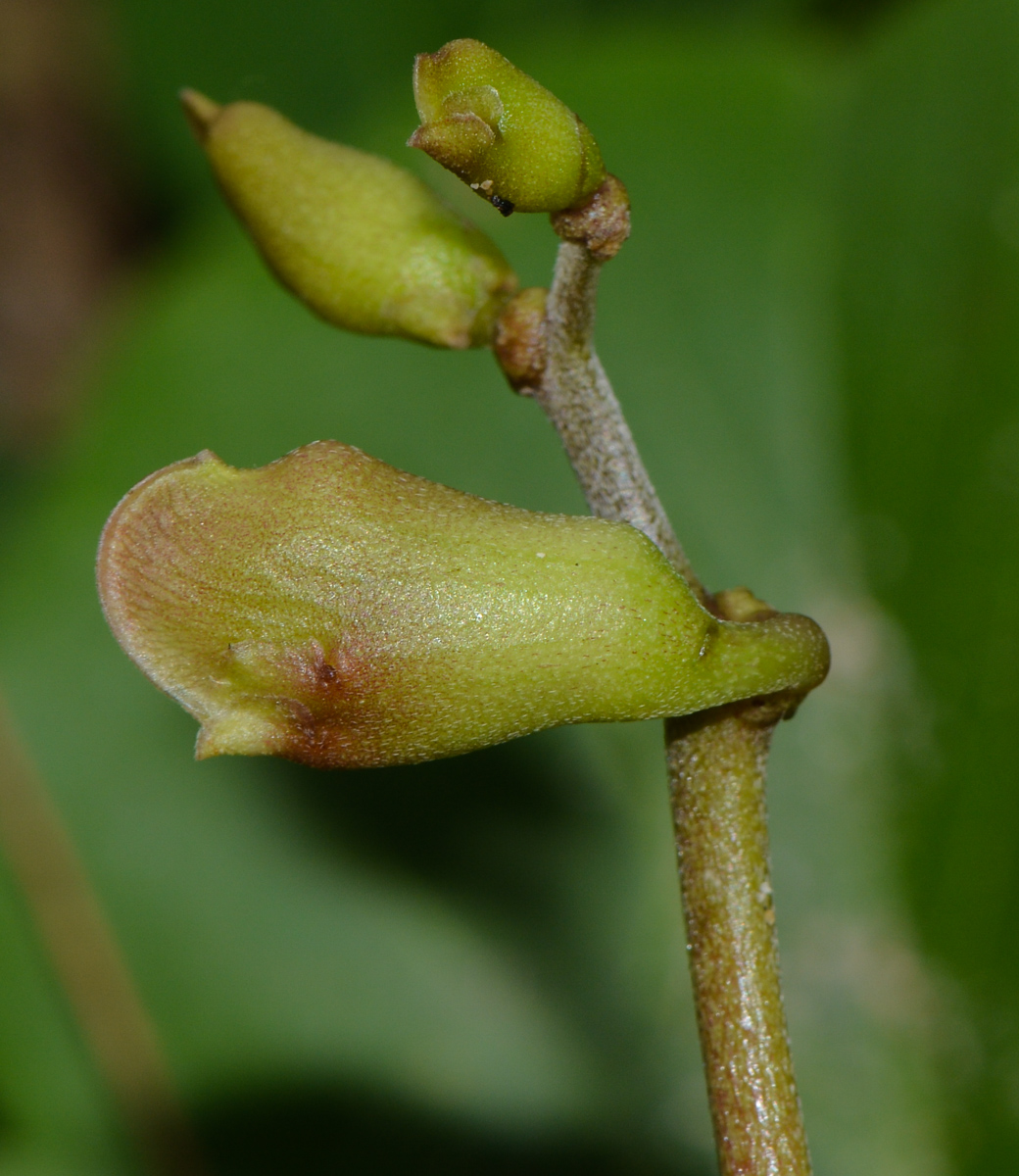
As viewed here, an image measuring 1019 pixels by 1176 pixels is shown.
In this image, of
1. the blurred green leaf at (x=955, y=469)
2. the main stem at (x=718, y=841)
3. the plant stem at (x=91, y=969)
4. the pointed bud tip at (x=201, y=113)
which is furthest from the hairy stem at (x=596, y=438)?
the plant stem at (x=91, y=969)

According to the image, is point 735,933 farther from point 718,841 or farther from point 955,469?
point 955,469

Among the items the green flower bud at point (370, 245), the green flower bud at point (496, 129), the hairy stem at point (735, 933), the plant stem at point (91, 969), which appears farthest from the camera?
the plant stem at point (91, 969)

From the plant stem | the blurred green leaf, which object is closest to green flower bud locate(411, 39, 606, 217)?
the blurred green leaf

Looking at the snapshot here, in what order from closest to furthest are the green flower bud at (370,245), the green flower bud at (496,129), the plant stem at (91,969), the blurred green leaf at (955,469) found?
1. the green flower bud at (496,129)
2. the green flower bud at (370,245)
3. the blurred green leaf at (955,469)
4. the plant stem at (91,969)

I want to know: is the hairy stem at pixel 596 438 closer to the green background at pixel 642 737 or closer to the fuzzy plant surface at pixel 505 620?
the fuzzy plant surface at pixel 505 620

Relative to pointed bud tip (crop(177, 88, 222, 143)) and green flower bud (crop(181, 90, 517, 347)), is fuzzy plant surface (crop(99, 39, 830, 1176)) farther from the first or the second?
pointed bud tip (crop(177, 88, 222, 143))

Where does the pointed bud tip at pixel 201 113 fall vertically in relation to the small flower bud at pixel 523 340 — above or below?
above
